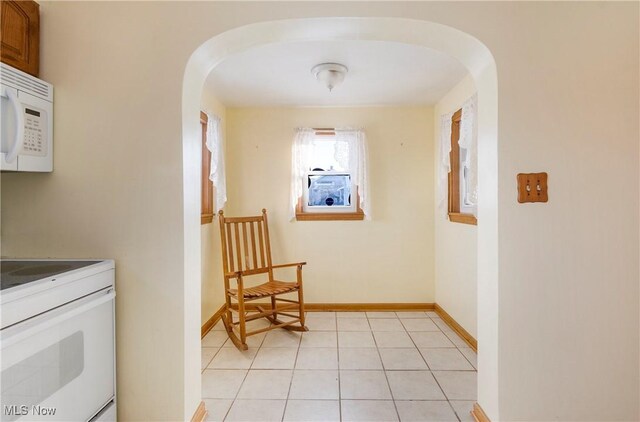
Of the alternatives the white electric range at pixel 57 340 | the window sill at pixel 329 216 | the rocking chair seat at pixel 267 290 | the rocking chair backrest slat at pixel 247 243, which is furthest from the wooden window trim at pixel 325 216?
the white electric range at pixel 57 340

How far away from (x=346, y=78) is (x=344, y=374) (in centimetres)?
214

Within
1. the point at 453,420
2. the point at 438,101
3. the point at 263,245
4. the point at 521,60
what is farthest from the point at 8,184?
the point at 438,101

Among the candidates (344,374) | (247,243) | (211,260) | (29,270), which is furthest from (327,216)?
(29,270)

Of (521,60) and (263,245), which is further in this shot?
(263,245)

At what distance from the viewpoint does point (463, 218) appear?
257cm

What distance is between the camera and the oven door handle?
914 mm

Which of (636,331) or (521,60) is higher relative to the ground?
(521,60)

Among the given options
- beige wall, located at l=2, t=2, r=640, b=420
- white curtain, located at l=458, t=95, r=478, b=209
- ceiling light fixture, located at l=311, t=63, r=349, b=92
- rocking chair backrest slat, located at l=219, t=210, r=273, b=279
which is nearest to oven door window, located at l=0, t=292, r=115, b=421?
beige wall, located at l=2, t=2, r=640, b=420

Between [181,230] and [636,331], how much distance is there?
77.1 inches

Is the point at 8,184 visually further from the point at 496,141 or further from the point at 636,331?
the point at 636,331

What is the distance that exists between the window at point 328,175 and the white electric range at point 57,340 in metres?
2.09

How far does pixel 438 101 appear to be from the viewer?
10.2 feet

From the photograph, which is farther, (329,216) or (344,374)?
(329,216)

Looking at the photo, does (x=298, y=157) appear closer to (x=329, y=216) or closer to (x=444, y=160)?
(x=329, y=216)
